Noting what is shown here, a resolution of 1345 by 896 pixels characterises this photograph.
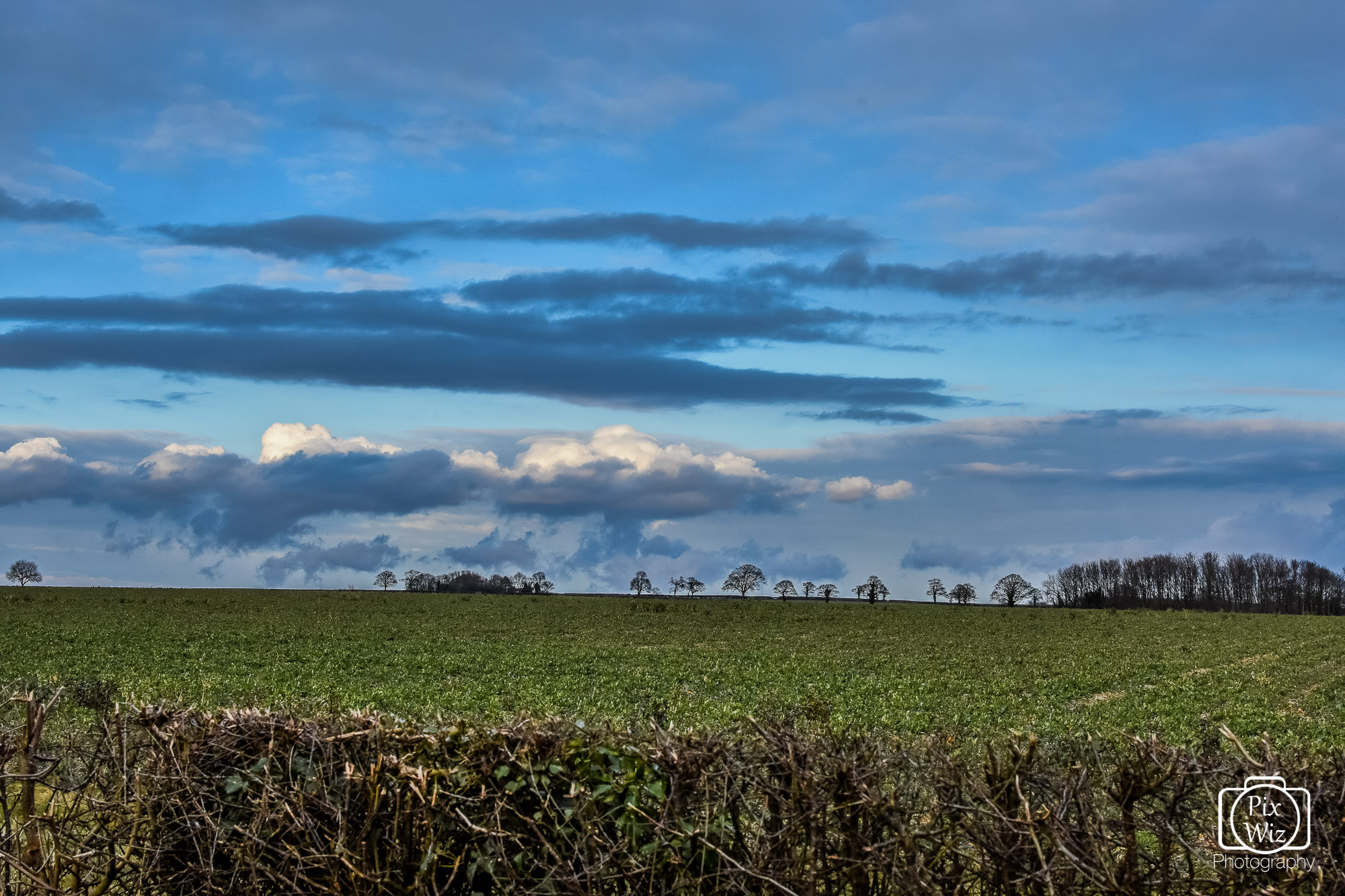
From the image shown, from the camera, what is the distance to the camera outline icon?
448 cm

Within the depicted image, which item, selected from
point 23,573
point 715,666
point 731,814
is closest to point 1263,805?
point 731,814

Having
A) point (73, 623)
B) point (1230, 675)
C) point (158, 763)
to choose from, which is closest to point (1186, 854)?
point (158, 763)

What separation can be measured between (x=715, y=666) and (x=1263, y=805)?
3197 centimetres

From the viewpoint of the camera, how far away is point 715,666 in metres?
35.9

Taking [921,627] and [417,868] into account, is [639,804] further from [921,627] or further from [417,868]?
[921,627]

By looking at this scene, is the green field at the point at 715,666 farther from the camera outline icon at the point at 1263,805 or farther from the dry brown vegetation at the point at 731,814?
the camera outline icon at the point at 1263,805

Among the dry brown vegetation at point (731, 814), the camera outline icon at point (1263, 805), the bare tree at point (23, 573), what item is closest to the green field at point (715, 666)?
the dry brown vegetation at point (731, 814)

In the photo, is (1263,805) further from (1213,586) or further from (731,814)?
(1213,586)

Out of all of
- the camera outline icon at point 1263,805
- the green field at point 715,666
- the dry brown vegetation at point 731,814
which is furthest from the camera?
the green field at point 715,666

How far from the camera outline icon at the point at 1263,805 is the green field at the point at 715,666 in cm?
218

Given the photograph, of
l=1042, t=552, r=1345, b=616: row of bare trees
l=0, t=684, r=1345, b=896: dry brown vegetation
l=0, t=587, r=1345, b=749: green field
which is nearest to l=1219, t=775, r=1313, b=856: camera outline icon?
l=0, t=684, r=1345, b=896: dry brown vegetation

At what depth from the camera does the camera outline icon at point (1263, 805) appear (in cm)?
448

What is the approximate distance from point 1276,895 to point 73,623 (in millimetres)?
59831

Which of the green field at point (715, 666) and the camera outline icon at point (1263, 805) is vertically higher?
the camera outline icon at point (1263, 805)
